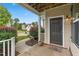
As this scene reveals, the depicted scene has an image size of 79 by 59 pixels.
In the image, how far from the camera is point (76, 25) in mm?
3104

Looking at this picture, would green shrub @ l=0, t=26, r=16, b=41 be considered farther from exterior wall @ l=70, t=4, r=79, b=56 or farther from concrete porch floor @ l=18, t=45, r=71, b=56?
exterior wall @ l=70, t=4, r=79, b=56

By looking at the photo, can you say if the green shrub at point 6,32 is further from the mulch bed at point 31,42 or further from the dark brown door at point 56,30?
the dark brown door at point 56,30

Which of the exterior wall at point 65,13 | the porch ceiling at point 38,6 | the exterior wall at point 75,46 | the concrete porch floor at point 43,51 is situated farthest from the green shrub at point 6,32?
the exterior wall at point 75,46

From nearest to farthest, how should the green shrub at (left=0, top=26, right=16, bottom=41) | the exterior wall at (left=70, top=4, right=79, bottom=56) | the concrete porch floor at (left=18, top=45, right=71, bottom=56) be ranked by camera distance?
the exterior wall at (left=70, top=4, right=79, bottom=56), the green shrub at (left=0, top=26, right=16, bottom=41), the concrete porch floor at (left=18, top=45, right=71, bottom=56)

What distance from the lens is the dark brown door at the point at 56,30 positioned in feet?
10.4

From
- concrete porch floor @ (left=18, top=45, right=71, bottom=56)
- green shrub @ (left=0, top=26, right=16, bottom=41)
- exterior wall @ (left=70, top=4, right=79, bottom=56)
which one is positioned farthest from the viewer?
concrete porch floor @ (left=18, top=45, right=71, bottom=56)

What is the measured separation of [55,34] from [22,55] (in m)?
0.87

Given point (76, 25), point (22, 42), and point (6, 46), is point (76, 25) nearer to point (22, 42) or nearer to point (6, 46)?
point (22, 42)

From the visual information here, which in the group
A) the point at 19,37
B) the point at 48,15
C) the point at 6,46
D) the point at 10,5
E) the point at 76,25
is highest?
the point at 10,5

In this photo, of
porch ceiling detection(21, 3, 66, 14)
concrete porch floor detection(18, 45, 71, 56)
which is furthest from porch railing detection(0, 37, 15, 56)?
porch ceiling detection(21, 3, 66, 14)

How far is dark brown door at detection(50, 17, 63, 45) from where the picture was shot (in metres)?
3.17

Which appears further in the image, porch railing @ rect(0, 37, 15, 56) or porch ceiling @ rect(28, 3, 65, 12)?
porch railing @ rect(0, 37, 15, 56)

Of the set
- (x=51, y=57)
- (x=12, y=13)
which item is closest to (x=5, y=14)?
(x=12, y=13)

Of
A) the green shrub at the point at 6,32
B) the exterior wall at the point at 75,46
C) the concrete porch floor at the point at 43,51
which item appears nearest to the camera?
the exterior wall at the point at 75,46
